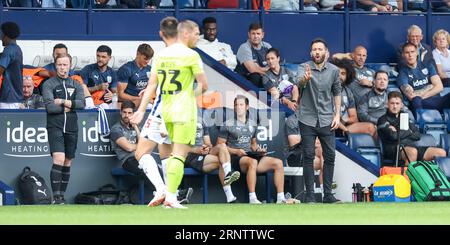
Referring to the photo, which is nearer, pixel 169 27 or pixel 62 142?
pixel 169 27

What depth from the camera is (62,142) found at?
19922mm

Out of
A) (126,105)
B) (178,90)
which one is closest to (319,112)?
(126,105)

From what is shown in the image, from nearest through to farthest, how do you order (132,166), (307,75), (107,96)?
(307,75), (132,166), (107,96)

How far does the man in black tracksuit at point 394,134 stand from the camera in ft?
71.3

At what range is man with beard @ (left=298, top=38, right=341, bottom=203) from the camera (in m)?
18.5

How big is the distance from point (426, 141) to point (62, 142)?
19.3 feet

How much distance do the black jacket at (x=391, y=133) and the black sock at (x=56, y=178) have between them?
505 cm

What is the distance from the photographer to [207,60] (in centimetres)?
2158

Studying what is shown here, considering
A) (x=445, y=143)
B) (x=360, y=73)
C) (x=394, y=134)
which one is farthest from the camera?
(x=360, y=73)

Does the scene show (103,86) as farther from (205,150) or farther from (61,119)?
(205,150)

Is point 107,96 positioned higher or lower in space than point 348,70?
lower

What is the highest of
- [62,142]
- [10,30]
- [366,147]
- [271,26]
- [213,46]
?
[271,26]

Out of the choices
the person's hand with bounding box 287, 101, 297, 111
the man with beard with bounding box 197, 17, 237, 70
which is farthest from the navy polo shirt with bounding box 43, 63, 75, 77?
the person's hand with bounding box 287, 101, 297, 111
